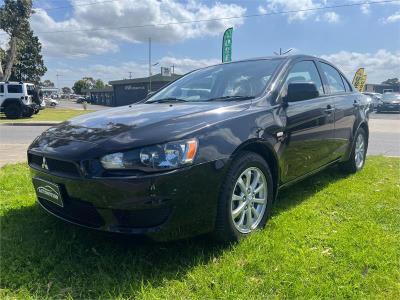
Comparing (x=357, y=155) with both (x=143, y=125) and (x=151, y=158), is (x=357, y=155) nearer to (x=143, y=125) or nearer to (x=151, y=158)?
(x=143, y=125)

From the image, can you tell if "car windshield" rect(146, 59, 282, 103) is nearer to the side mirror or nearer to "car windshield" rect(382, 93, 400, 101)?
the side mirror

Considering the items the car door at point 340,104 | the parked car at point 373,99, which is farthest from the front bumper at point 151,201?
the parked car at point 373,99

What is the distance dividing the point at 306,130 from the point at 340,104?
1.09 metres

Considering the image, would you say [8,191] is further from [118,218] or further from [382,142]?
[382,142]

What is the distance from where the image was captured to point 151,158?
2.36m

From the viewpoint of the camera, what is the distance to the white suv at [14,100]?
19.6 metres

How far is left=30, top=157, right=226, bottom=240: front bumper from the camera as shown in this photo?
232 cm

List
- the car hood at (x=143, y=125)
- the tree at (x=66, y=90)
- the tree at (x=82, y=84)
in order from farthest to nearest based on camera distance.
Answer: the tree at (x=66, y=90)
the tree at (x=82, y=84)
the car hood at (x=143, y=125)

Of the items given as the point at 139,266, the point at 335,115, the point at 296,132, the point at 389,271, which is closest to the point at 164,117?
the point at 139,266

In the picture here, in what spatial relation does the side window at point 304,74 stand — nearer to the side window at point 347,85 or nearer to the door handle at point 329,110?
the door handle at point 329,110

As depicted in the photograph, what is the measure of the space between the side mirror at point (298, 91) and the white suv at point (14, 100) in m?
19.3

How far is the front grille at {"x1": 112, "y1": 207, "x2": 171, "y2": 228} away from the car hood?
414 millimetres

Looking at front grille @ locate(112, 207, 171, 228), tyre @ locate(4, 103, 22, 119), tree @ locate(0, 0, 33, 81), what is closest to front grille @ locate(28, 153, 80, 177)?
front grille @ locate(112, 207, 171, 228)

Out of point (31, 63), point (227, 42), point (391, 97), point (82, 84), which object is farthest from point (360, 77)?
point (82, 84)
